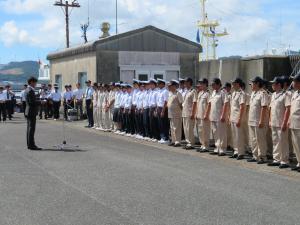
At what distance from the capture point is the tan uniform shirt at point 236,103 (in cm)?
1351

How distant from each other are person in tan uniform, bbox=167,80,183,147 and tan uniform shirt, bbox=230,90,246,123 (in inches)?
113

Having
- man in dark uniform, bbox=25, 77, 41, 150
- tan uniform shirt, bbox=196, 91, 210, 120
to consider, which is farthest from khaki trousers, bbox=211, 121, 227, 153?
man in dark uniform, bbox=25, 77, 41, 150

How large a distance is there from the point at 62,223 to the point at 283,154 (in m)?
6.47

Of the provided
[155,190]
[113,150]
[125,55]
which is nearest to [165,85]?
[113,150]

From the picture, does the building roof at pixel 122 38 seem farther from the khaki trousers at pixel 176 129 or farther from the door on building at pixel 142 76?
the khaki trousers at pixel 176 129

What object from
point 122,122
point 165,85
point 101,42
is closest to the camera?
point 165,85

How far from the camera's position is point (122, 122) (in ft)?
69.4

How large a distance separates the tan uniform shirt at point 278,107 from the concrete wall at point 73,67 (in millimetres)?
16853

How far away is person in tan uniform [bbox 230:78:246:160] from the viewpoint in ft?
44.4

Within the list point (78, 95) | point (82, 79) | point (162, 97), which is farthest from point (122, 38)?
point (162, 97)

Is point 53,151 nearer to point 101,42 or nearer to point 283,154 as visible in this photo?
point 283,154

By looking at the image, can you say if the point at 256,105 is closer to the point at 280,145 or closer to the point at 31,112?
the point at 280,145

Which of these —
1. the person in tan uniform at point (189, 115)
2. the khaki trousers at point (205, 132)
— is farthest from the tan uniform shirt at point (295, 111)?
the person in tan uniform at point (189, 115)

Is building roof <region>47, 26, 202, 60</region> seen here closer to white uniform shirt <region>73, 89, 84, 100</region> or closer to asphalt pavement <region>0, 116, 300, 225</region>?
white uniform shirt <region>73, 89, 84, 100</region>
